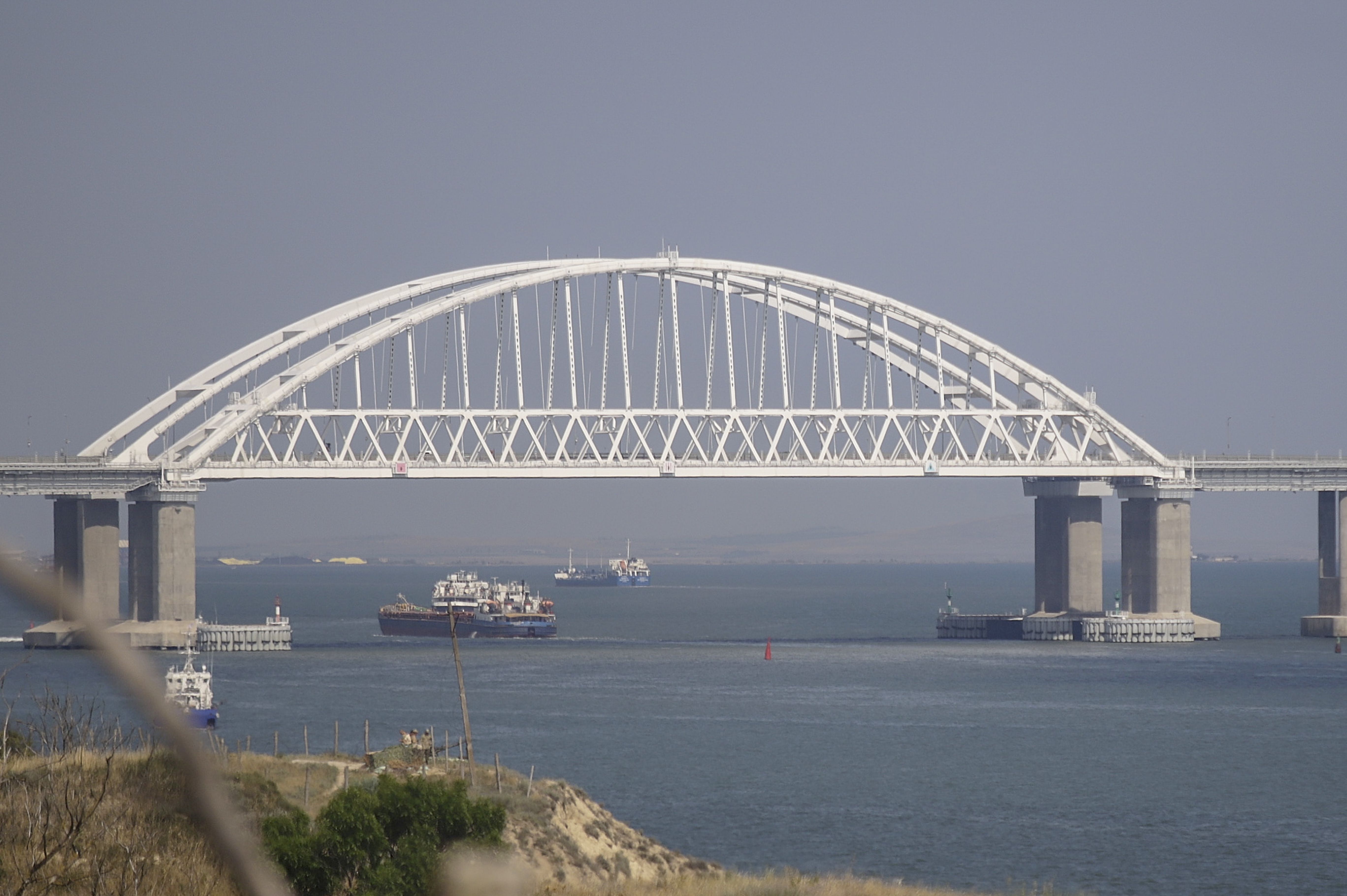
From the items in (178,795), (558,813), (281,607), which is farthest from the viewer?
(281,607)

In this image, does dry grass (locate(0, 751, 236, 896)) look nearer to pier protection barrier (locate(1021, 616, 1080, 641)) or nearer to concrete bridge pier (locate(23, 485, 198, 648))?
concrete bridge pier (locate(23, 485, 198, 648))

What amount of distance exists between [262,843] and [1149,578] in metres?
93.6

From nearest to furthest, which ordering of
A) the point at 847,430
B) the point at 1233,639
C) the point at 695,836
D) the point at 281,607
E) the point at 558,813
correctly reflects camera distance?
the point at 558,813 → the point at 695,836 → the point at 847,430 → the point at 1233,639 → the point at 281,607

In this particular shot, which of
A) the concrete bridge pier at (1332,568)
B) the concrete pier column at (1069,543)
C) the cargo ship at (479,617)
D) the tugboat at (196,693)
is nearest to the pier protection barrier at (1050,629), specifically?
the concrete pier column at (1069,543)

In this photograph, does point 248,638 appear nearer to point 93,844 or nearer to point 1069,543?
point 1069,543

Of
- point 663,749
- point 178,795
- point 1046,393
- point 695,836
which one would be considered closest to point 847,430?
point 1046,393

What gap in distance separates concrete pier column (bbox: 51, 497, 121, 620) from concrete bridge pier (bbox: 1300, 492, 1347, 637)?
7678 cm

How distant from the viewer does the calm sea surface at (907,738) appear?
130ft

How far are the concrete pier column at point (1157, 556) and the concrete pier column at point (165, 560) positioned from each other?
190 feet

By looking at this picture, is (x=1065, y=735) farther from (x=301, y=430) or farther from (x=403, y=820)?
(x=301, y=430)

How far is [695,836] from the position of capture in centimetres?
4047

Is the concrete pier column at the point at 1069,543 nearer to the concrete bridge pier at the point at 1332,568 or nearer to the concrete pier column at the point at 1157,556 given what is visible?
the concrete pier column at the point at 1157,556

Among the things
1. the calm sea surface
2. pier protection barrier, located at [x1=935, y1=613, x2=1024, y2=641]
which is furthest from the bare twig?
pier protection barrier, located at [x1=935, y1=613, x2=1024, y2=641]

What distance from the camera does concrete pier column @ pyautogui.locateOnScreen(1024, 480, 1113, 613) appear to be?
111 m
